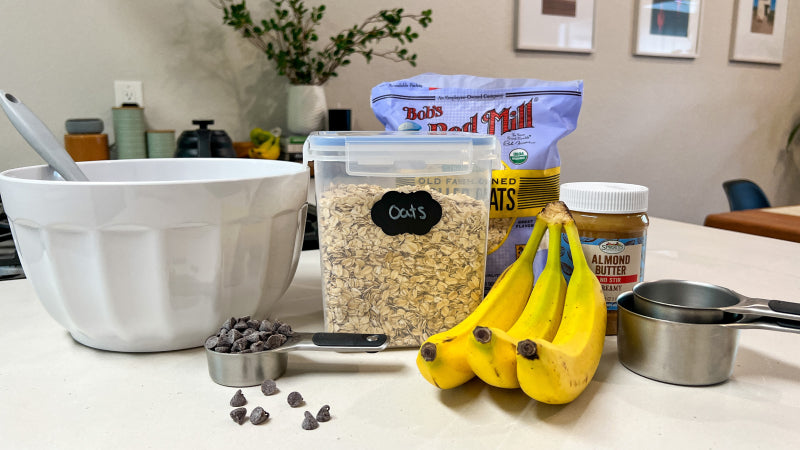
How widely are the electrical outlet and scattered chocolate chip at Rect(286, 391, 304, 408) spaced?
5.38 ft

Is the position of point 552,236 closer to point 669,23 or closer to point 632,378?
point 632,378

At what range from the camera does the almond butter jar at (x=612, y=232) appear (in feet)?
1.93

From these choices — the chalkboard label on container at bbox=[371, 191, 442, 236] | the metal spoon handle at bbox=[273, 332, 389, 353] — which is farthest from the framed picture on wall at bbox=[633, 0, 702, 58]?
the metal spoon handle at bbox=[273, 332, 389, 353]

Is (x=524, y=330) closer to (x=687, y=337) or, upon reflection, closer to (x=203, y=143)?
(x=687, y=337)

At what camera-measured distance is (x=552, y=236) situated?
0.57 meters

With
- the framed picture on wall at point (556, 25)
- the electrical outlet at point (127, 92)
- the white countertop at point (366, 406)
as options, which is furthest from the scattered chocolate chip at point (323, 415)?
the framed picture on wall at point (556, 25)

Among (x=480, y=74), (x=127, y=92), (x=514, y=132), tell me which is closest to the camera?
(x=514, y=132)

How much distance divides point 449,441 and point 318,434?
0.32 feet

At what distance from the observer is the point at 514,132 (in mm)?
729

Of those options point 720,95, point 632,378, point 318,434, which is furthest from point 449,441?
point 720,95

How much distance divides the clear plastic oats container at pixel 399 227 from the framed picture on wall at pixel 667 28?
2552mm

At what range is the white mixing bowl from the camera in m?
0.51

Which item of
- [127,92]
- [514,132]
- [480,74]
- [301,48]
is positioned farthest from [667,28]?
[514,132]

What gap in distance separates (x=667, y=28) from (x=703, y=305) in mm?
2709
